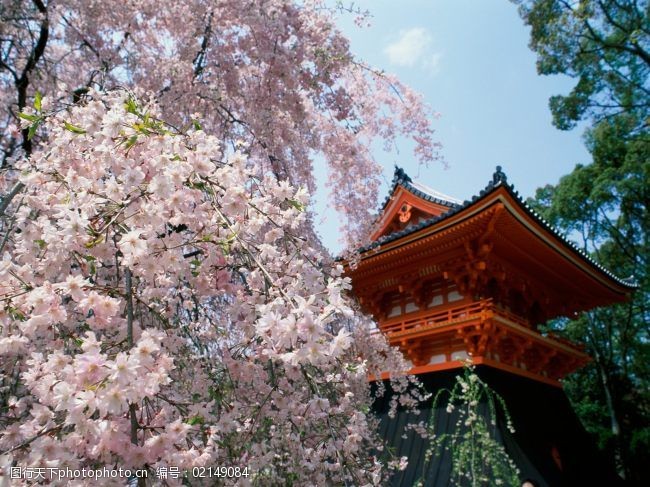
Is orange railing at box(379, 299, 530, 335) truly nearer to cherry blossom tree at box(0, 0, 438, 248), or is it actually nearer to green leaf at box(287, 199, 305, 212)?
cherry blossom tree at box(0, 0, 438, 248)

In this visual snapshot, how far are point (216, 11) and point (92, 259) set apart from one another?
4.01 m

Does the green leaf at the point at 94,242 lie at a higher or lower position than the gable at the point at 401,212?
lower

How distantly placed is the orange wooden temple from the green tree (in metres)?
6.57

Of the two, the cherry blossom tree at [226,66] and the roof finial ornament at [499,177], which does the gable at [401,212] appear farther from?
the cherry blossom tree at [226,66]

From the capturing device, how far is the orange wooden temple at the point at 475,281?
7516mm

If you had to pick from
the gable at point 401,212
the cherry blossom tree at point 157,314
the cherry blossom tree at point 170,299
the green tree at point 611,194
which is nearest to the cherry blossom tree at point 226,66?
the cherry blossom tree at point 170,299

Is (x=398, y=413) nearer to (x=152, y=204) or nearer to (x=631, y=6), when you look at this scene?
(x=152, y=204)

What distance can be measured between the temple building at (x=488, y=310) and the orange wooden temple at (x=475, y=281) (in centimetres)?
2

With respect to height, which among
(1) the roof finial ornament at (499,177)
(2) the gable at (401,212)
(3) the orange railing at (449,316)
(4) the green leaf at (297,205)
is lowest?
(4) the green leaf at (297,205)

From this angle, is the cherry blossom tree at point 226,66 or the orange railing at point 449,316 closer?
the cherry blossom tree at point 226,66

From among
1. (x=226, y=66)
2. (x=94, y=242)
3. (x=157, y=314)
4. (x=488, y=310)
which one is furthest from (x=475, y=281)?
(x=94, y=242)

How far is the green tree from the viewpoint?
13703 mm

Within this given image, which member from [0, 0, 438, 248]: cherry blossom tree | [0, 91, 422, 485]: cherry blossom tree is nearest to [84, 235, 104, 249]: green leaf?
[0, 91, 422, 485]: cherry blossom tree

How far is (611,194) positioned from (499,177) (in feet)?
34.5
